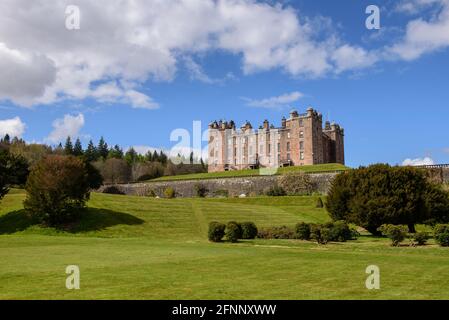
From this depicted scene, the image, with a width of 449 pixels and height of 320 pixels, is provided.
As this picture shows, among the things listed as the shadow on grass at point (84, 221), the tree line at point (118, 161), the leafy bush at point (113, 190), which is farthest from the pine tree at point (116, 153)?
the shadow on grass at point (84, 221)

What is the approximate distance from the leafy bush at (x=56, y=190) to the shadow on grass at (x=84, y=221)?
39.1 inches

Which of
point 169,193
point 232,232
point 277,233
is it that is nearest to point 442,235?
point 277,233

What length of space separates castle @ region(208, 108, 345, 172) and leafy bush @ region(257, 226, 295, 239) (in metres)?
63.3

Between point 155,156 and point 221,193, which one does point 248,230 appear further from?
point 155,156

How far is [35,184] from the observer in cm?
4212

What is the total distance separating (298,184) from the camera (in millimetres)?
72812

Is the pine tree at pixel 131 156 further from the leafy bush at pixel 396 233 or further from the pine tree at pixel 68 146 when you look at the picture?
the leafy bush at pixel 396 233

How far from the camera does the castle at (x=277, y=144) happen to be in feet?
316

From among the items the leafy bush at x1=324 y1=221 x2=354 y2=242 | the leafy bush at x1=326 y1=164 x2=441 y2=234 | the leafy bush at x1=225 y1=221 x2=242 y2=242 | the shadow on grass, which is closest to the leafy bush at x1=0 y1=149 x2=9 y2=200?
the shadow on grass

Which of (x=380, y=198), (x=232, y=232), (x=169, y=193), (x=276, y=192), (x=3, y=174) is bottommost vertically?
(x=232, y=232)

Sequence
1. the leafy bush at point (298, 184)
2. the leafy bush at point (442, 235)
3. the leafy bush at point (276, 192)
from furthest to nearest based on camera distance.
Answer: the leafy bush at point (298, 184) < the leafy bush at point (276, 192) < the leafy bush at point (442, 235)

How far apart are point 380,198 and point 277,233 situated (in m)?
9.11
